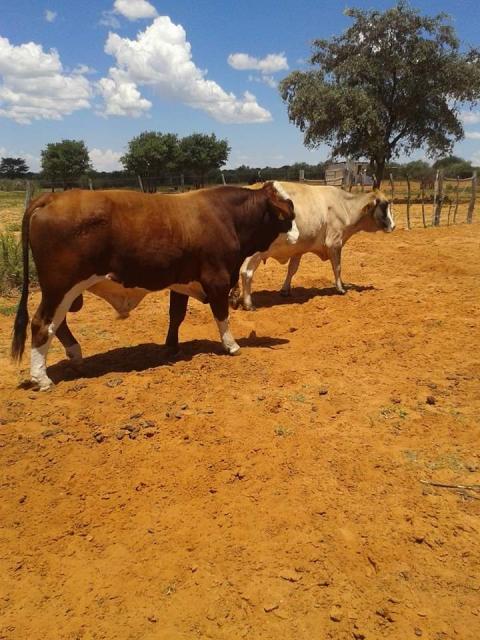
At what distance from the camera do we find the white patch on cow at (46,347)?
16.0 ft

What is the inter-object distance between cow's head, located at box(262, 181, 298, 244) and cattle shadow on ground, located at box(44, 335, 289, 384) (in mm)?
1474

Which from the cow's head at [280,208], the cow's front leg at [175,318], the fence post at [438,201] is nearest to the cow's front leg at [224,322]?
the cow's front leg at [175,318]

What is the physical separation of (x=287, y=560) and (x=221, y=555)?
0.37 meters

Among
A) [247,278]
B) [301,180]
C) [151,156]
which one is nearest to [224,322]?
[247,278]

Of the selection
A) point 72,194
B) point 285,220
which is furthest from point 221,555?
point 285,220

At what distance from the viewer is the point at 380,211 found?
31.2 feet

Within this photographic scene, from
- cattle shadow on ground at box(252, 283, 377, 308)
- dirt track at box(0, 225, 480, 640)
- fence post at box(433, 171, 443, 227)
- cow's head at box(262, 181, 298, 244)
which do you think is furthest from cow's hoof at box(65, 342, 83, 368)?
fence post at box(433, 171, 443, 227)

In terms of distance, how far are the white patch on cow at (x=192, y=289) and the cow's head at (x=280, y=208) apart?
144 cm

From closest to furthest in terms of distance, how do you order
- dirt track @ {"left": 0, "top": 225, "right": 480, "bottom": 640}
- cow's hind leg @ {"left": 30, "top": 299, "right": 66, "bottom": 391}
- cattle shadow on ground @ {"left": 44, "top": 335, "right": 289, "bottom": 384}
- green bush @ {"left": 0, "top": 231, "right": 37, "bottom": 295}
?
dirt track @ {"left": 0, "top": 225, "right": 480, "bottom": 640}, cow's hind leg @ {"left": 30, "top": 299, "right": 66, "bottom": 391}, cattle shadow on ground @ {"left": 44, "top": 335, "right": 289, "bottom": 384}, green bush @ {"left": 0, "top": 231, "right": 37, "bottom": 295}

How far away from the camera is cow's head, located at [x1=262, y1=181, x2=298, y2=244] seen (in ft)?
20.9

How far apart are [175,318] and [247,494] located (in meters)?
3.11

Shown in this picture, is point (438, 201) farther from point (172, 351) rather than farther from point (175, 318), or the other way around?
point (172, 351)

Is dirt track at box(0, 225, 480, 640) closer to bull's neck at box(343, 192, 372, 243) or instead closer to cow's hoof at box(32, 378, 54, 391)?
cow's hoof at box(32, 378, 54, 391)

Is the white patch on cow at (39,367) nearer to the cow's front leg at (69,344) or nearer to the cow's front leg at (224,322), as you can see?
the cow's front leg at (69,344)
